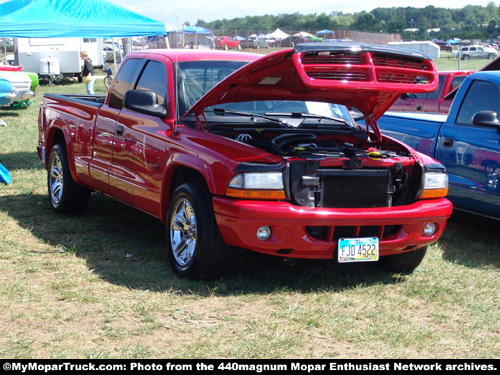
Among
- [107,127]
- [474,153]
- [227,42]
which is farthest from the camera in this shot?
[227,42]

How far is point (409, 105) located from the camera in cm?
1238

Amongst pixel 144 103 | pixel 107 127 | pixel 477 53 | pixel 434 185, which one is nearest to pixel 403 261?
pixel 434 185

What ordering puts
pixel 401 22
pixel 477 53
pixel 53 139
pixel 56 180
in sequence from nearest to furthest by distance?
pixel 56 180 < pixel 53 139 < pixel 477 53 < pixel 401 22

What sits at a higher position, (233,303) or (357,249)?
(357,249)

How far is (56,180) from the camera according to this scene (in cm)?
759

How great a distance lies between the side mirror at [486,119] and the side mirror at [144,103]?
289cm

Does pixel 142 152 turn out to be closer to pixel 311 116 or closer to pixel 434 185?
pixel 311 116

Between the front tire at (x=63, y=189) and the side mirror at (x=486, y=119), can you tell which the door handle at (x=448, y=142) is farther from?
the front tire at (x=63, y=189)

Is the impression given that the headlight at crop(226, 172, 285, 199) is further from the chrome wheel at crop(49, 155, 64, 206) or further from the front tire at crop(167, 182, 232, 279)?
the chrome wheel at crop(49, 155, 64, 206)

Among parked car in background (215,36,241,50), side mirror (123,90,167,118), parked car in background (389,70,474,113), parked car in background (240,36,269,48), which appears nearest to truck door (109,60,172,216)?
side mirror (123,90,167,118)

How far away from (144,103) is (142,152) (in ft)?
1.43

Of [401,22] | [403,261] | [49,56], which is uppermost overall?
[401,22]

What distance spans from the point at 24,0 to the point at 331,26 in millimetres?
125130
